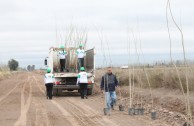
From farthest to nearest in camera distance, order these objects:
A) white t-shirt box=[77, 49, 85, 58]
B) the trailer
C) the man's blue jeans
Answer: white t-shirt box=[77, 49, 85, 58] → the trailer → the man's blue jeans

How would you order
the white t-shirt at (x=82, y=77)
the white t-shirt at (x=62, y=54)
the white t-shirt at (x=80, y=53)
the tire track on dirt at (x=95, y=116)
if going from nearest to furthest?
the tire track on dirt at (x=95, y=116) < the white t-shirt at (x=82, y=77) < the white t-shirt at (x=80, y=53) < the white t-shirt at (x=62, y=54)

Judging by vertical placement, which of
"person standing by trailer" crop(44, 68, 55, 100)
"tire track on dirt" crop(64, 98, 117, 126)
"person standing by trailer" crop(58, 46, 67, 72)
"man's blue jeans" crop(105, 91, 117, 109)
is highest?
"person standing by trailer" crop(58, 46, 67, 72)

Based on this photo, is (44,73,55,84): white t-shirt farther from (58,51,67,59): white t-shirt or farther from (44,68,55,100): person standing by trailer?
(58,51,67,59): white t-shirt

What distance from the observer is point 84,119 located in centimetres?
1520

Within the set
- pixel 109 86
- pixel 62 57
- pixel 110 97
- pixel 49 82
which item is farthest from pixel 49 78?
pixel 109 86

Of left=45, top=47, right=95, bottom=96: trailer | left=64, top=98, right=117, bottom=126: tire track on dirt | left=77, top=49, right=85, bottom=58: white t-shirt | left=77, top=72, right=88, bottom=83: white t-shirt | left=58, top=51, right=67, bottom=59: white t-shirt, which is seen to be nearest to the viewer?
left=64, top=98, right=117, bottom=126: tire track on dirt

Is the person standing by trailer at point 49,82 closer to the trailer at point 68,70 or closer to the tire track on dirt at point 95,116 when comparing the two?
the trailer at point 68,70

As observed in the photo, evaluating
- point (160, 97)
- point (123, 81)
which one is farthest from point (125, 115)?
point (123, 81)

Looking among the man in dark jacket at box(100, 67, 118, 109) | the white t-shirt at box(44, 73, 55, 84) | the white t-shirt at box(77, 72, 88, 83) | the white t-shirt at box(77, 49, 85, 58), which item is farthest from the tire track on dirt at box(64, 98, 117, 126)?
the white t-shirt at box(77, 49, 85, 58)

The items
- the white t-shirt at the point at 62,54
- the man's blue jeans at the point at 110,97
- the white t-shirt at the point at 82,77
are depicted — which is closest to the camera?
the man's blue jeans at the point at 110,97

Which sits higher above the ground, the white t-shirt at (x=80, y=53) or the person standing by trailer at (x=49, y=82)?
the white t-shirt at (x=80, y=53)

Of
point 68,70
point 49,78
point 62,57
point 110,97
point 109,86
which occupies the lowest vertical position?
point 110,97

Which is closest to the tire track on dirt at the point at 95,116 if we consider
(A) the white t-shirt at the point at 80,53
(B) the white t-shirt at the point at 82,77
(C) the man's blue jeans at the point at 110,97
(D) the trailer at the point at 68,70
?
(C) the man's blue jeans at the point at 110,97

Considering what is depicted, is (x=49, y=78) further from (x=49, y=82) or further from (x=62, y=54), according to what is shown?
(x=62, y=54)
